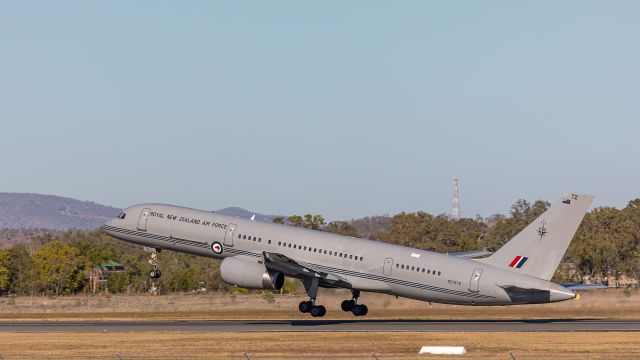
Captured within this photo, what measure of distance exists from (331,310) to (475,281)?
11655 mm

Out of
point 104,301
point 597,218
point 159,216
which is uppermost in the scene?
point 597,218

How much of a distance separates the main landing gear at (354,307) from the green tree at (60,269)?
2482 inches

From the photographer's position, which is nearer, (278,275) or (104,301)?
(278,275)

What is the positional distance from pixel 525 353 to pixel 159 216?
1148 inches

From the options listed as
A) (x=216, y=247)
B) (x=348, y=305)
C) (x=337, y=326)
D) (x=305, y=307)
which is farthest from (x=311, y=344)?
(x=216, y=247)

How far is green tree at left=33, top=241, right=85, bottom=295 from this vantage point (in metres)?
123

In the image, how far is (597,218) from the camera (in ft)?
498

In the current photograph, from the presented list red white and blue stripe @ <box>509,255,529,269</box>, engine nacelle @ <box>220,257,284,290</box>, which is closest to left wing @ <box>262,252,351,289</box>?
engine nacelle @ <box>220,257,284,290</box>

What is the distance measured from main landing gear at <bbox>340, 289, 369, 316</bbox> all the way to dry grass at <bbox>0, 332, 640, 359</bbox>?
11167 millimetres

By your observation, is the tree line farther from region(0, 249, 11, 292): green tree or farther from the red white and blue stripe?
the red white and blue stripe

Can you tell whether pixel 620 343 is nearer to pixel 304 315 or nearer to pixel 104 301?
pixel 304 315

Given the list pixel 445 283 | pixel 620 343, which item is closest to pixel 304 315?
pixel 445 283

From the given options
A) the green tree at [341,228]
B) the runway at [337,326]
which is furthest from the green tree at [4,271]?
the runway at [337,326]

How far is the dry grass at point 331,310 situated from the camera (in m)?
64.6
